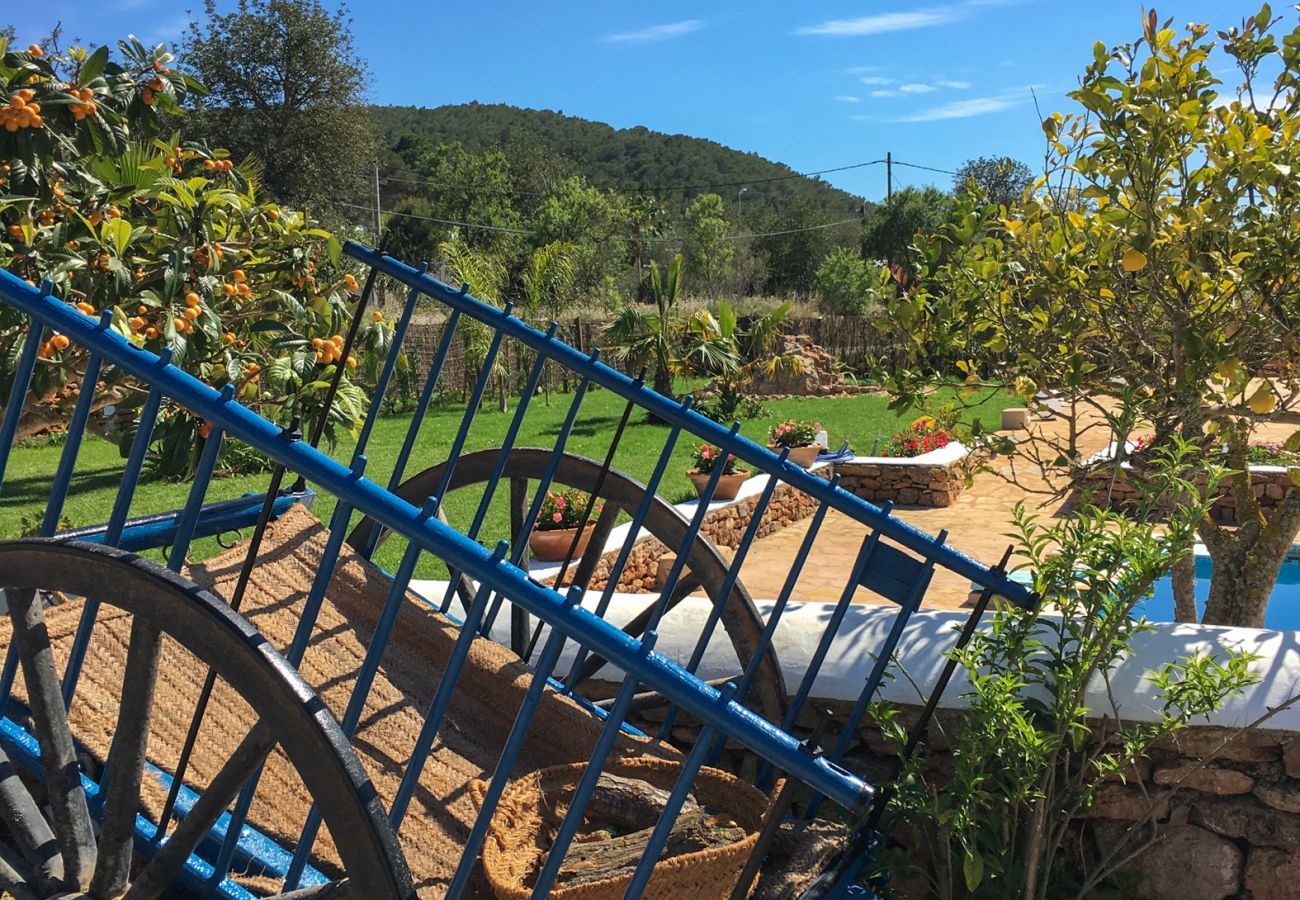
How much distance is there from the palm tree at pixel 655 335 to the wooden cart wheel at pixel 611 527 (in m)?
12.6

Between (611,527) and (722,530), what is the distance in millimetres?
5400

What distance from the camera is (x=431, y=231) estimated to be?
144 ft

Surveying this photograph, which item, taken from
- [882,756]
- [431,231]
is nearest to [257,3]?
[431,231]

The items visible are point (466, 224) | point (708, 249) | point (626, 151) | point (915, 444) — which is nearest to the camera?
point (915, 444)

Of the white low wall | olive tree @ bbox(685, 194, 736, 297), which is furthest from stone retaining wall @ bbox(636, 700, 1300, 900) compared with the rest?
olive tree @ bbox(685, 194, 736, 297)

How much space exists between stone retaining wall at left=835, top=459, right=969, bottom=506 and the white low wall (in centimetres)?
755

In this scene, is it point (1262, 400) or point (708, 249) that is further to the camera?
point (708, 249)

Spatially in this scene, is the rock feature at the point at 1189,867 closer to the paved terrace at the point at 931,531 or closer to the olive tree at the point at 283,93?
the paved terrace at the point at 931,531

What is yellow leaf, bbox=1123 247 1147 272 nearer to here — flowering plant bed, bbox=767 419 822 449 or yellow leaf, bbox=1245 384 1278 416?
yellow leaf, bbox=1245 384 1278 416

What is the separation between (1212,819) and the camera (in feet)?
8.71

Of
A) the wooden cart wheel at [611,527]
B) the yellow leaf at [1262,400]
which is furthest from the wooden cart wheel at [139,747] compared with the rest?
the yellow leaf at [1262,400]

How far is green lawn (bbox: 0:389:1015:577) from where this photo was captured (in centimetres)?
876

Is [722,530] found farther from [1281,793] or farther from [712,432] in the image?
[1281,793]

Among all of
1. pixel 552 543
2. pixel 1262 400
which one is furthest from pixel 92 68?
pixel 552 543
